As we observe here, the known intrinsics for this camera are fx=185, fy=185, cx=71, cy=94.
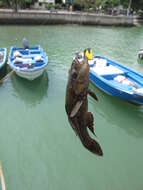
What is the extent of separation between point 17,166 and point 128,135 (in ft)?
11.2

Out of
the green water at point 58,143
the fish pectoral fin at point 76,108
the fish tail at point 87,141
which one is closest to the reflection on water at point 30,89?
the green water at point 58,143

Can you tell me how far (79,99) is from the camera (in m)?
1.81

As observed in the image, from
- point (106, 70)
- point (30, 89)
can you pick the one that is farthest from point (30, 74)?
point (106, 70)

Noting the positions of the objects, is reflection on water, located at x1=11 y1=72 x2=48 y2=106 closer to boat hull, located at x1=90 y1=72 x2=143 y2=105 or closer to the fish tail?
boat hull, located at x1=90 y1=72 x2=143 y2=105

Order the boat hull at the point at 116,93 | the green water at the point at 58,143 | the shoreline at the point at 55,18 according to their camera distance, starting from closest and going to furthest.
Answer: the green water at the point at 58,143, the boat hull at the point at 116,93, the shoreline at the point at 55,18

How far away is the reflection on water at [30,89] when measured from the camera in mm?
7582

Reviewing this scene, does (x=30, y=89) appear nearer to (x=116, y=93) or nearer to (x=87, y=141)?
(x=116, y=93)

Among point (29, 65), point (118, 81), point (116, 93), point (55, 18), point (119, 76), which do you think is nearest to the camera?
point (116, 93)

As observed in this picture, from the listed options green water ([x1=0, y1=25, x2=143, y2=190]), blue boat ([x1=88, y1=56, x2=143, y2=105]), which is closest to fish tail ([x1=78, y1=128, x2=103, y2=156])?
green water ([x1=0, y1=25, x2=143, y2=190])

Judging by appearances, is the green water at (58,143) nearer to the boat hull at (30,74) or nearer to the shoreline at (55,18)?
the boat hull at (30,74)

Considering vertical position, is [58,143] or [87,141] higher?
[87,141]

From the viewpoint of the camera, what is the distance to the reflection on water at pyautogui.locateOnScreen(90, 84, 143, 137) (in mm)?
6191

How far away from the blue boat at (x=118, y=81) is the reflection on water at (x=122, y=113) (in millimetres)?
327

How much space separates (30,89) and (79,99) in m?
6.72
